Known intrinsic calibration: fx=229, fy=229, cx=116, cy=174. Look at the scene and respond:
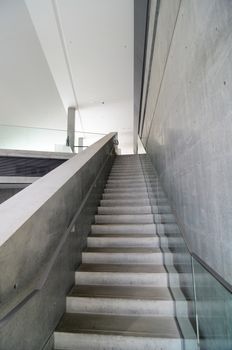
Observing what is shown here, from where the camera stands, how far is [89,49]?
702 centimetres

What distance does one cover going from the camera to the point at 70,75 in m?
8.43

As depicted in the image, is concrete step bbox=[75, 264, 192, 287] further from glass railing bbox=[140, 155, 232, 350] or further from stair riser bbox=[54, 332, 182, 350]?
stair riser bbox=[54, 332, 182, 350]

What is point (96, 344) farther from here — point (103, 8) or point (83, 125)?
point (83, 125)

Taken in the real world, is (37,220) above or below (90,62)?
below

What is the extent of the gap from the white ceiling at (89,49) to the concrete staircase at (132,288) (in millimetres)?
4753

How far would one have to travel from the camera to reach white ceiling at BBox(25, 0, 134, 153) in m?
5.54

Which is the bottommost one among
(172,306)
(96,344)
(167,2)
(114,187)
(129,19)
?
(96,344)

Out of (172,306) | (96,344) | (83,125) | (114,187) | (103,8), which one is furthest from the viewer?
(83,125)

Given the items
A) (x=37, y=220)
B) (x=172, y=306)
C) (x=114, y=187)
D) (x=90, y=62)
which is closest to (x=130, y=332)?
(x=172, y=306)

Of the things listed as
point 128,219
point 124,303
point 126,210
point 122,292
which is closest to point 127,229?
point 128,219

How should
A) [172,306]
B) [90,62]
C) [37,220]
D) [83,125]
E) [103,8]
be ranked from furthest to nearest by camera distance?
[83,125]
[90,62]
[103,8]
[172,306]
[37,220]

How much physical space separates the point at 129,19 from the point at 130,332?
21.5 ft

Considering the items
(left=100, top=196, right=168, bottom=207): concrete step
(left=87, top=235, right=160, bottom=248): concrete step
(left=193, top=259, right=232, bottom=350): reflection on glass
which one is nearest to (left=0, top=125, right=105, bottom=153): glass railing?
(left=100, top=196, right=168, bottom=207): concrete step

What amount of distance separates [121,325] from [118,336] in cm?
14
